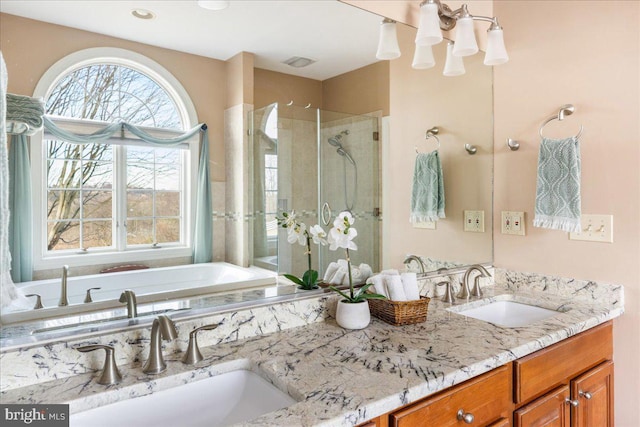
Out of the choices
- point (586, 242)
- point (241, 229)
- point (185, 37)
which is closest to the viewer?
point (185, 37)

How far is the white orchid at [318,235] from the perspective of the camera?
5.15ft

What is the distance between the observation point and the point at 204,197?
4.45ft

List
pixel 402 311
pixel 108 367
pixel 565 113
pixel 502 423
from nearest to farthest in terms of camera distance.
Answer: pixel 108 367 → pixel 502 423 → pixel 402 311 → pixel 565 113

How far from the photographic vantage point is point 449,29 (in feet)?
6.68

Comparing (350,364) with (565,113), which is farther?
(565,113)

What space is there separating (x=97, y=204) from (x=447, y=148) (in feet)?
5.58

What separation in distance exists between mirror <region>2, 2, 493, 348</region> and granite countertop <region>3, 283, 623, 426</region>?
31 centimetres

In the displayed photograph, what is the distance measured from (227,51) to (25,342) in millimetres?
1061

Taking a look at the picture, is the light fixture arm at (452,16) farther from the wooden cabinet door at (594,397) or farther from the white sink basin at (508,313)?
the wooden cabinet door at (594,397)

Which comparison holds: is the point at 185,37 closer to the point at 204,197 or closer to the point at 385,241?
the point at 204,197

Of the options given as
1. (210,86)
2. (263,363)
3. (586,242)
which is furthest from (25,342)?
(586,242)

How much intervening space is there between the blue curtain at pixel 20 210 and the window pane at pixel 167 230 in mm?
328

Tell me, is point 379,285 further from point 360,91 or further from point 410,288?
point 360,91

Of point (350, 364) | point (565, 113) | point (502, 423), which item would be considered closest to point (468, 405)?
point (502, 423)
